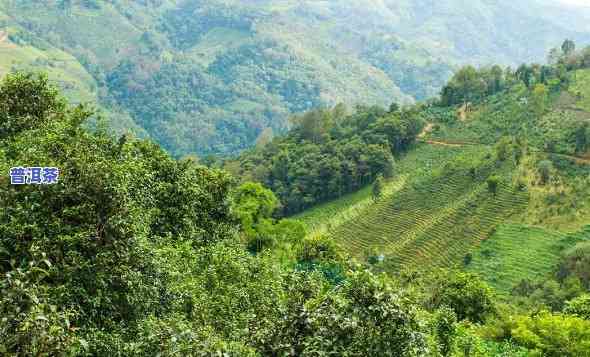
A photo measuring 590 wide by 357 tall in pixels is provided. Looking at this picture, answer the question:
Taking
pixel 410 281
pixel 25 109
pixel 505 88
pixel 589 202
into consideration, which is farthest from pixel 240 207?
pixel 505 88

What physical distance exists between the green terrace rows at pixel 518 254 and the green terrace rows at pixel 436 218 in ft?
5.25

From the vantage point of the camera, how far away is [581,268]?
113ft

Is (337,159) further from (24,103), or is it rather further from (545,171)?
(24,103)

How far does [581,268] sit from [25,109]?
101 ft

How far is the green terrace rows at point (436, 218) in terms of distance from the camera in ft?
148

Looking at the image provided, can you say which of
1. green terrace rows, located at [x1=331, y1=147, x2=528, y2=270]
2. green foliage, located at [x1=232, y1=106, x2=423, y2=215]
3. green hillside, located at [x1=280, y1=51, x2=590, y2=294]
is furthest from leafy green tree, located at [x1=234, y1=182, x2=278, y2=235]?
green foliage, located at [x1=232, y1=106, x2=423, y2=215]

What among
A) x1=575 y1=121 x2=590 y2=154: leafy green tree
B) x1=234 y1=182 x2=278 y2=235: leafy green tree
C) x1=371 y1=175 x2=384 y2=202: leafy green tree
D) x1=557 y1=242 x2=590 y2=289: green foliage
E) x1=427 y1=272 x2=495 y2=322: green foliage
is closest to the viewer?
x1=427 y1=272 x2=495 y2=322: green foliage

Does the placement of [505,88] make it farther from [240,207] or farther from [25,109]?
[25,109]

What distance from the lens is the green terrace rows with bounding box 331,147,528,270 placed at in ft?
148

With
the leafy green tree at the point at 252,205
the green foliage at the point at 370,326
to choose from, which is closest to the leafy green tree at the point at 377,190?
the leafy green tree at the point at 252,205

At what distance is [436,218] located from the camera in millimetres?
49250

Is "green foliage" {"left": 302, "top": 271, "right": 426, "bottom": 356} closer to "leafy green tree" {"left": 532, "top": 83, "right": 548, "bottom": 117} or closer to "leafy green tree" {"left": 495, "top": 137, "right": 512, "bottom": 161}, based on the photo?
"leafy green tree" {"left": 495, "top": 137, "right": 512, "bottom": 161}

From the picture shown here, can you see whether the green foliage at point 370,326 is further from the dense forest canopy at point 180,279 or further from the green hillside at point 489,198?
the green hillside at point 489,198

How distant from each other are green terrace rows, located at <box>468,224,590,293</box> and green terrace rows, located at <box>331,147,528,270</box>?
1.60 meters
